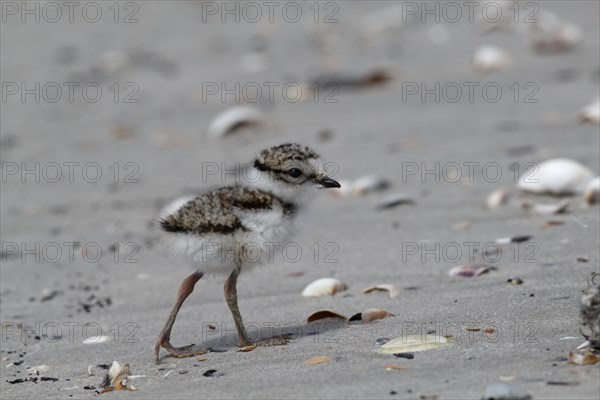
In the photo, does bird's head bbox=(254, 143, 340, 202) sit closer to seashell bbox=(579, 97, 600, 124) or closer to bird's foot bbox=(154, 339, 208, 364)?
bird's foot bbox=(154, 339, 208, 364)

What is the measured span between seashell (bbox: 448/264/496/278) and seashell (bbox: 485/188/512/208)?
104 centimetres

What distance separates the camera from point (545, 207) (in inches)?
211

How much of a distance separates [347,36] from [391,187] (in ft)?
13.6

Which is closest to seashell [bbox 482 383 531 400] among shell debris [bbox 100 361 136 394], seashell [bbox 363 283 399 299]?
shell debris [bbox 100 361 136 394]

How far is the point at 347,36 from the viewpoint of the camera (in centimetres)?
1013

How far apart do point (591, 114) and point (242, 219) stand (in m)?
3.44

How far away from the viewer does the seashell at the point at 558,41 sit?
8672 mm

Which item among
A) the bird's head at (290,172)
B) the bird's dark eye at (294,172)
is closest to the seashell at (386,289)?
the bird's head at (290,172)

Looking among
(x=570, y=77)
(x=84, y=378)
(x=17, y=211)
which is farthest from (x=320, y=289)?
(x=570, y=77)

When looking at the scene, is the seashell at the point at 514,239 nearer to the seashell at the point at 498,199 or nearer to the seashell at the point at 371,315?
the seashell at the point at 498,199

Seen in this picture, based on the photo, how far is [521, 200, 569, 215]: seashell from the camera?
5.24 m

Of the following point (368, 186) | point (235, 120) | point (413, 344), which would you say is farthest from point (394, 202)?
point (413, 344)

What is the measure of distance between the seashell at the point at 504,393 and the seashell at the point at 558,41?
6267 millimetres

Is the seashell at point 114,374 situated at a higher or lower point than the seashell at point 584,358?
lower
